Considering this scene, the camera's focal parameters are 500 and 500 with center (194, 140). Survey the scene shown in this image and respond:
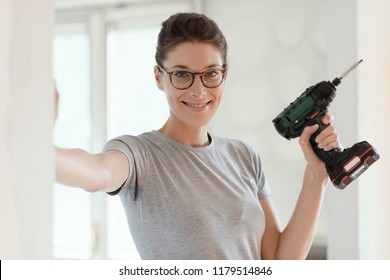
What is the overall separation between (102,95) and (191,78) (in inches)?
77.2

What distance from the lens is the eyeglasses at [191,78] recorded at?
0.86 metres

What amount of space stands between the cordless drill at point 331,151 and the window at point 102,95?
1737 mm

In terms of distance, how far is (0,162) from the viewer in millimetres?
405

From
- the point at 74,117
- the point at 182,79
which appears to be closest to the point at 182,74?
the point at 182,79

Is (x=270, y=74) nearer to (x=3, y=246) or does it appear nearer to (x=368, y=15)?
(x=368, y=15)

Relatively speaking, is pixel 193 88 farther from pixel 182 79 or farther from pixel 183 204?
pixel 183 204

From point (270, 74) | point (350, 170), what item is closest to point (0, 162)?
point (350, 170)

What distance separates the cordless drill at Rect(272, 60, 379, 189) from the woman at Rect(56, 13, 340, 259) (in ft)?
0.05

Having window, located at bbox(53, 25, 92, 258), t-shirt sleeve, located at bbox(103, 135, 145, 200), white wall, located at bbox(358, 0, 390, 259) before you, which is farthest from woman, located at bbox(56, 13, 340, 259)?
window, located at bbox(53, 25, 92, 258)

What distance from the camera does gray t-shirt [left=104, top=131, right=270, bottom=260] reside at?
2.73ft

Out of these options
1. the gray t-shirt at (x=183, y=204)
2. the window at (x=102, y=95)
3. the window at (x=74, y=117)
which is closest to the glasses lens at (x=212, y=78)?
the gray t-shirt at (x=183, y=204)

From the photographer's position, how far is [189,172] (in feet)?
2.86

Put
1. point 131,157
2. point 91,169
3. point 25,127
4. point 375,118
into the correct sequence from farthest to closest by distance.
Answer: point 375,118
point 131,157
point 91,169
point 25,127
